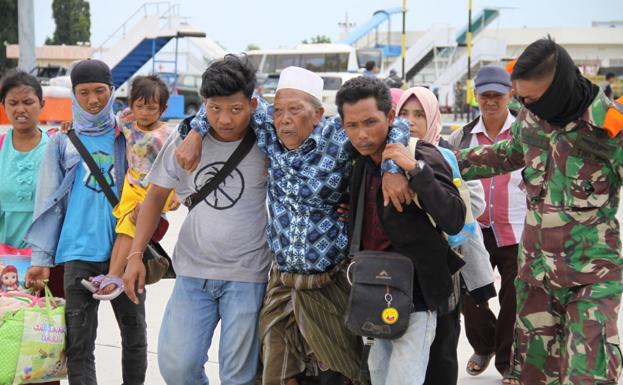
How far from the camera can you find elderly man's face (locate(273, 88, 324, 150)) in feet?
13.4

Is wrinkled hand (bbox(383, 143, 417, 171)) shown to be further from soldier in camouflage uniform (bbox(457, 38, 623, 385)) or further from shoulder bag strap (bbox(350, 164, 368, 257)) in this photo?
soldier in camouflage uniform (bbox(457, 38, 623, 385))

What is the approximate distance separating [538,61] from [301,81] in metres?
1.04

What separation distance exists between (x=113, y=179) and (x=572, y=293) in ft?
7.89

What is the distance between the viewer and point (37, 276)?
16.2 ft

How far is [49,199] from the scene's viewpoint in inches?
192

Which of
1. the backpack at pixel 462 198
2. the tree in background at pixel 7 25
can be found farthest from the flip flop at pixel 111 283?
the tree in background at pixel 7 25

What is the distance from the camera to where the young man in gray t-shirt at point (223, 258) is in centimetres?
425

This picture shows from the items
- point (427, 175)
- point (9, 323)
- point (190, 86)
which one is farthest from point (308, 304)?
point (190, 86)

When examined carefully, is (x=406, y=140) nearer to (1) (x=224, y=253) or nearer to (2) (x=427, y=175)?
(2) (x=427, y=175)

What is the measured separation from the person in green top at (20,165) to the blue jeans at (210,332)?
1.19 m

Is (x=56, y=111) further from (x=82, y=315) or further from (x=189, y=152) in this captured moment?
(x=189, y=152)

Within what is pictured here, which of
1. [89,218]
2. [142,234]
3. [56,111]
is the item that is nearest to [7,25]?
[56,111]

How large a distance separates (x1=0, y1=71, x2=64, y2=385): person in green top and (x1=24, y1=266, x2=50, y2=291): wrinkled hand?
0.75 ft

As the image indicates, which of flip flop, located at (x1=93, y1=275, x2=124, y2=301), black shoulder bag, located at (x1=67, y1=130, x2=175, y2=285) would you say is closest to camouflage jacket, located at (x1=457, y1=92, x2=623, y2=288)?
black shoulder bag, located at (x1=67, y1=130, x2=175, y2=285)
